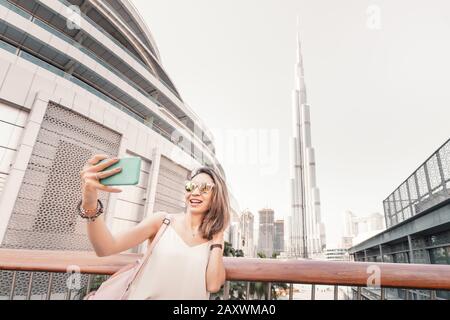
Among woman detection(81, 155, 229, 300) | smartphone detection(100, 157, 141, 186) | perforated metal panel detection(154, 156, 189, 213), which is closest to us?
smartphone detection(100, 157, 141, 186)

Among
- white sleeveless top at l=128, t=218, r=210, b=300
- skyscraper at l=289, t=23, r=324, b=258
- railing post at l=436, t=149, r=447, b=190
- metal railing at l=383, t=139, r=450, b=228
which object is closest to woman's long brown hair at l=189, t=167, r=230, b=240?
white sleeveless top at l=128, t=218, r=210, b=300

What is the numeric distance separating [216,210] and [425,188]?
10.2 metres

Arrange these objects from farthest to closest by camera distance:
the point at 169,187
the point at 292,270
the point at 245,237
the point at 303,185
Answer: the point at 303,185
the point at 245,237
the point at 169,187
the point at 292,270

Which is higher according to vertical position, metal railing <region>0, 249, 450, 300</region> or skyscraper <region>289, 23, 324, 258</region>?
skyscraper <region>289, 23, 324, 258</region>

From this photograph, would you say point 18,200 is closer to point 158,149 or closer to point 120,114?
point 120,114

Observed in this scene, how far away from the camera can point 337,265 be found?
4.25 ft

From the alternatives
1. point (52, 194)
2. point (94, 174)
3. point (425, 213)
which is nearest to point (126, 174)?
point (94, 174)

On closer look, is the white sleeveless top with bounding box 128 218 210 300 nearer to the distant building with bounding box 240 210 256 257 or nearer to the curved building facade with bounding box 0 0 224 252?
the curved building facade with bounding box 0 0 224 252

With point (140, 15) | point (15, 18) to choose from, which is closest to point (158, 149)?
point (15, 18)

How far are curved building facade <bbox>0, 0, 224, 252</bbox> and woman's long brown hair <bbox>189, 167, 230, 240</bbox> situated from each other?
8192 mm

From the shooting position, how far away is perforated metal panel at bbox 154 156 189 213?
591 inches

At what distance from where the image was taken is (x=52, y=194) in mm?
9844

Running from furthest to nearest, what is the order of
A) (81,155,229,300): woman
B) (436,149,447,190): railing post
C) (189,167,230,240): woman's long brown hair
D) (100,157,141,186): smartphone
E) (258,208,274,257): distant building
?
(258,208,274,257): distant building → (436,149,447,190): railing post → (189,167,230,240): woman's long brown hair → (81,155,229,300): woman → (100,157,141,186): smartphone

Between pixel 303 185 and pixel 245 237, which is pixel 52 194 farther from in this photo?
pixel 303 185
